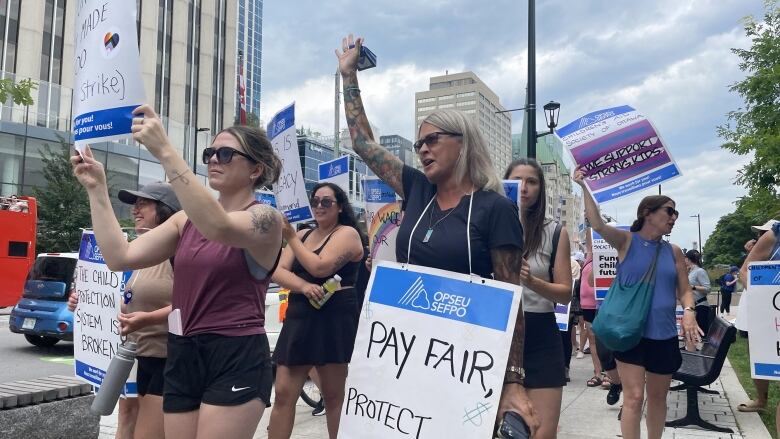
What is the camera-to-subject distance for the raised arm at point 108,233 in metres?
2.54

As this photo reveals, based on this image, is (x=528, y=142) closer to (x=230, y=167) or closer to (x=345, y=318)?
(x=345, y=318)

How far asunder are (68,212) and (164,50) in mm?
21052

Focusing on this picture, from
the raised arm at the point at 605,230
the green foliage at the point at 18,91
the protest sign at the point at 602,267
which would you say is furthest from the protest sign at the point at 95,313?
the green foliage at the point at 18,91

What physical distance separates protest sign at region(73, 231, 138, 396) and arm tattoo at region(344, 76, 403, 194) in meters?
1.89

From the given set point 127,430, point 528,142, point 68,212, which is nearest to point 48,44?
point 68,212

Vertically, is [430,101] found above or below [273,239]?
above

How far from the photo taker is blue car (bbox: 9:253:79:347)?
1074 centimetres

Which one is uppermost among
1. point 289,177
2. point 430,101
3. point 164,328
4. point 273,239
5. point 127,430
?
point 430,101

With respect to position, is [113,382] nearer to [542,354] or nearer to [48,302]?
[542,354]

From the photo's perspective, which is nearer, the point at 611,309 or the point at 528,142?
the point at 611,309

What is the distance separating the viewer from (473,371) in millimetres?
2189

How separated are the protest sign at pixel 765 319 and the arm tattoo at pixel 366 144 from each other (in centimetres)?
315

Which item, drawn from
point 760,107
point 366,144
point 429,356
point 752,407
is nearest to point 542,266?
point 366,144

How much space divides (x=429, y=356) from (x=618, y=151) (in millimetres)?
3319
